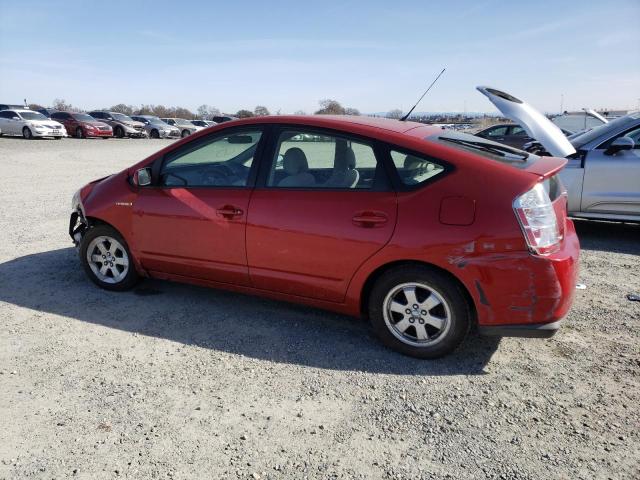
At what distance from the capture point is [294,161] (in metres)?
3.99

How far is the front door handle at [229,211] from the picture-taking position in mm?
3936

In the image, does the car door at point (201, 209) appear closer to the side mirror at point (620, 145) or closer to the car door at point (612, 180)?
the car door at point (612, 180)

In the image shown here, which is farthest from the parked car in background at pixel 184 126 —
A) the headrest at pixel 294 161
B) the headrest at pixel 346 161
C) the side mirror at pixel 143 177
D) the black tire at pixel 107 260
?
the headrest at pixel 346 161

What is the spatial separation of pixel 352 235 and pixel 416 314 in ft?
2.30

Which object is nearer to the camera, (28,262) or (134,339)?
(134,339)

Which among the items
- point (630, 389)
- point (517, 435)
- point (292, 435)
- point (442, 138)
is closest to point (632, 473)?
point (517, 435)

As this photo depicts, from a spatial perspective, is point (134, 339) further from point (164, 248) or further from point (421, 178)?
point (421, 178)

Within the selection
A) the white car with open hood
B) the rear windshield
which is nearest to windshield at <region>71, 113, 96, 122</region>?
the white car with open hood

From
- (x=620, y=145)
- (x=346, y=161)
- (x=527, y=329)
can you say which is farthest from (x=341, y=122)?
(x=620, y=145)

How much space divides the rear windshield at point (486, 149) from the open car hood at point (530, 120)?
977 millimetres

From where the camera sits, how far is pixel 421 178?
341cm

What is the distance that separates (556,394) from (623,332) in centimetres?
127

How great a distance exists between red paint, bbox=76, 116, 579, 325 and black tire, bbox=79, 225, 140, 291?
0.38 ft

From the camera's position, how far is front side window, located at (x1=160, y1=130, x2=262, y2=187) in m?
4.07
